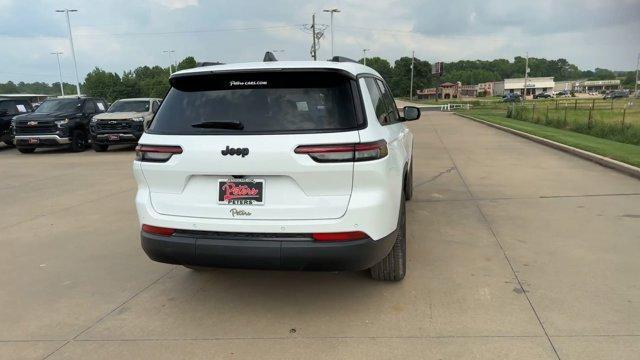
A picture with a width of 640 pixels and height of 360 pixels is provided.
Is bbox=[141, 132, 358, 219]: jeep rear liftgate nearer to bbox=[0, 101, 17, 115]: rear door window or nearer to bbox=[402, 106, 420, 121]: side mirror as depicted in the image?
bbox=[402, 106, 420, 121]: side mirror

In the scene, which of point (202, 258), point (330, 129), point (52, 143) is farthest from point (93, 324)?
point (52, 143)

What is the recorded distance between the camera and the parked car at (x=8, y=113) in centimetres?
1736

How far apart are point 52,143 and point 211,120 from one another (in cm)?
1410

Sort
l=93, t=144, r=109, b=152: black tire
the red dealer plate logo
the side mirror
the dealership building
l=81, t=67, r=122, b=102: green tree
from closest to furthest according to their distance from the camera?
the red dealer plate logo < the side mirror < l=93, t=144, r=109, b=152: black tire < l=81, t=67, r=122, b=102: green tree < the dealership building

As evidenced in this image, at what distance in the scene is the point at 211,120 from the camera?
3484 mm

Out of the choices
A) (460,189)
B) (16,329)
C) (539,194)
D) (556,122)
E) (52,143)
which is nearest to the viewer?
(16,329)

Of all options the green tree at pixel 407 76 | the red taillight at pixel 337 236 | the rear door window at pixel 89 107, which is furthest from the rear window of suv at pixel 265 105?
the green tree at pixel 407 76

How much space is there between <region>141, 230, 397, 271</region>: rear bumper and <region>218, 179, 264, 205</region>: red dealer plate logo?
0.25m

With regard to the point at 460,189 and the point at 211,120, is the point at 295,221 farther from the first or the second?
the point at 460,189

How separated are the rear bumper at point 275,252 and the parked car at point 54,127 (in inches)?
551

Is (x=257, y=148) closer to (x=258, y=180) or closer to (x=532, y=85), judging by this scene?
(x=258, y=180)

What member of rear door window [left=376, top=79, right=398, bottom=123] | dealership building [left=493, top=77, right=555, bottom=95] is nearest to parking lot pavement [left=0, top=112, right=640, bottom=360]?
rear door window [left=376, top=79, right=398, bottom=123]

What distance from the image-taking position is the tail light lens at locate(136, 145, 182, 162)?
136 inches

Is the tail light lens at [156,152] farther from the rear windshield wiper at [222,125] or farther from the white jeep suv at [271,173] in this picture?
the rear windshield wiper at [222,125]
